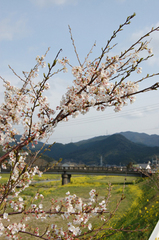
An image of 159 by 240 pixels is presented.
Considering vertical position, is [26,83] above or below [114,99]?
above

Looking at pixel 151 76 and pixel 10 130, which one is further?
pixel 10 130

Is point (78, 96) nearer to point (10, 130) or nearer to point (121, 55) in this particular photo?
point (121, 55)

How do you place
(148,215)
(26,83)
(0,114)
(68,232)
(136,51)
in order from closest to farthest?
(68,232), (136,51), (0,114), (26,83), (148,215)

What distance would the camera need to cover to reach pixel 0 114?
399 cm

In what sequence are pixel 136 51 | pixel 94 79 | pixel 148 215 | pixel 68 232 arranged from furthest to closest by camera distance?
pixel 148 215
pixel 136 51
pixel 94 79
pixel 68 232

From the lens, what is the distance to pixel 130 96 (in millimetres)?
3395

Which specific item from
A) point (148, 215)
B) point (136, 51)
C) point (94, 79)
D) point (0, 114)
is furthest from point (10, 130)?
point (148, 215)

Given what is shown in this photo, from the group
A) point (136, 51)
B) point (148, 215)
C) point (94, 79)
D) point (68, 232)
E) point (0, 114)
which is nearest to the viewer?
point (68, 232)

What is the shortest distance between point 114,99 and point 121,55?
2.88ft

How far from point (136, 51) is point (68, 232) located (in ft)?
11.2

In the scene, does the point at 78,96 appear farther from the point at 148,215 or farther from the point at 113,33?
the point at 148,215

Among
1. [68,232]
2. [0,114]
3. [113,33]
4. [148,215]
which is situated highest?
[113,33]

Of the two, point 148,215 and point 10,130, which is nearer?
point 10,130

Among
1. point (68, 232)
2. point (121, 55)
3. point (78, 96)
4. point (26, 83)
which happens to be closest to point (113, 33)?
point (121, 55)
